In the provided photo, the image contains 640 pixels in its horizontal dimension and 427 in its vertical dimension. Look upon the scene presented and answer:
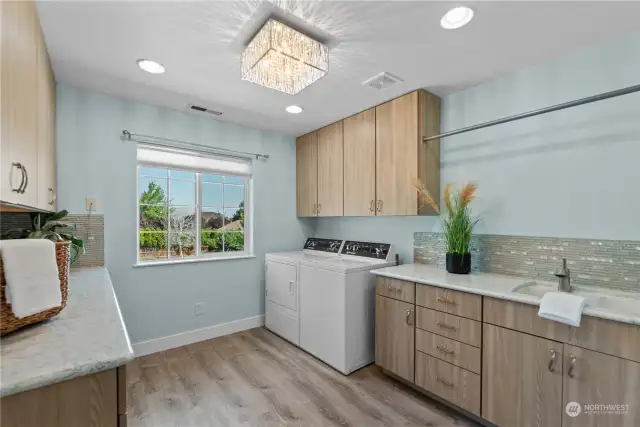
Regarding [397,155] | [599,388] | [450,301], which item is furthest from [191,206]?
[599,388]

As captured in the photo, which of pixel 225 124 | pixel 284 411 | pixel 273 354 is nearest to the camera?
pixel 284 411

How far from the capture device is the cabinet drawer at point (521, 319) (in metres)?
1.54

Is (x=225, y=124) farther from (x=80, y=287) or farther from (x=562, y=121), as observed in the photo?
(x=562, y=121)

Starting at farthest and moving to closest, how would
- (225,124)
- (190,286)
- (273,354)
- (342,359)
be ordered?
(225,124) → (190,286) → (273,354) → (342,359)

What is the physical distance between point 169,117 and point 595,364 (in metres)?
3.58

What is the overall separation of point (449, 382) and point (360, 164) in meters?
1.94

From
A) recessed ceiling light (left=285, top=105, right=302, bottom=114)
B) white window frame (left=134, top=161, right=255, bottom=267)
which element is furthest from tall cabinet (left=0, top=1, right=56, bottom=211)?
recessed ceiling light (left=285, top=105, right=302, bottom=114)

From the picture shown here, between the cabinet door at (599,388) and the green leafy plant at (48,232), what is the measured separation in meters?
2.63

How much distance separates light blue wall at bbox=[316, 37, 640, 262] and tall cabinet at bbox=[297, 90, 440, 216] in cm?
25

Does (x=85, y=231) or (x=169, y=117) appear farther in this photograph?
(x=169, y=117)

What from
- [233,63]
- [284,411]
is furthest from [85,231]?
[284,411]

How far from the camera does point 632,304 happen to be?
1.61 meters

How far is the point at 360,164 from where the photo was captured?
2.95 metres

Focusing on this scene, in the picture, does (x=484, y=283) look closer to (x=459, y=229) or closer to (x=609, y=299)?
(x=459, y=229)
